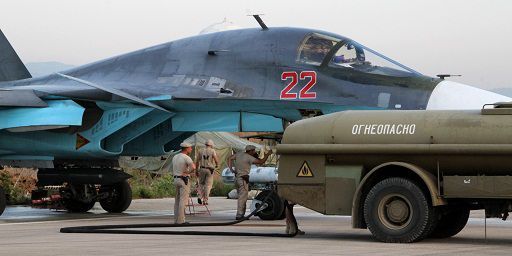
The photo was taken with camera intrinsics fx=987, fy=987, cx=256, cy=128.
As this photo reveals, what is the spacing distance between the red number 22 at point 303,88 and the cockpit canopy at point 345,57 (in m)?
0.23

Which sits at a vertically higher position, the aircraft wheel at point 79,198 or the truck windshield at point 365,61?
the truck windshield at point 365,61

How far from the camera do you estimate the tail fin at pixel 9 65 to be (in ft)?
71.8

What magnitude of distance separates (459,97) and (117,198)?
9018 mm

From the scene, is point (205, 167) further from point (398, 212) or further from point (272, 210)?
point (398, 212)

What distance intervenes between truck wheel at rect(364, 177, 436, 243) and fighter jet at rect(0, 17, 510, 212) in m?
3.44

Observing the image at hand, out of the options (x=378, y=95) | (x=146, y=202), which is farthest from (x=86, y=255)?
(x=146, y=202)

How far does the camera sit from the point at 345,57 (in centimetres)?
1680

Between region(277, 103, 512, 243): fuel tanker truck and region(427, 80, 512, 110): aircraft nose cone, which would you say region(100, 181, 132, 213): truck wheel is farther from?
region(277, 103, 512, 243): fuel tanker truck

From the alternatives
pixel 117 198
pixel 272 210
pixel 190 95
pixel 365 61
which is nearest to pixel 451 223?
pixel 365 61

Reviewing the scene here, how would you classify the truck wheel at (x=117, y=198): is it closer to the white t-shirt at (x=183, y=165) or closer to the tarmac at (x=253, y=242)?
the tarmac at (x=253, y=242)

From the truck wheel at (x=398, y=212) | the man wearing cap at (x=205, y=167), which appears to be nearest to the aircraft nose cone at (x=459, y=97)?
the truck wheel at (x=398, y=212)

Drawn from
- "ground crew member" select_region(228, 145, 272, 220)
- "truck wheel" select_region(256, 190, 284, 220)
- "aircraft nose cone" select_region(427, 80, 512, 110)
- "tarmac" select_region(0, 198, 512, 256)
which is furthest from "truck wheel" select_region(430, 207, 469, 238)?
"ground crew member" select_region(228, 145, 272, 220)

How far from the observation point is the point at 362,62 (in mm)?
16625

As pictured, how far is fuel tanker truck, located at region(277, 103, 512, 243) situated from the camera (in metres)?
11.5
